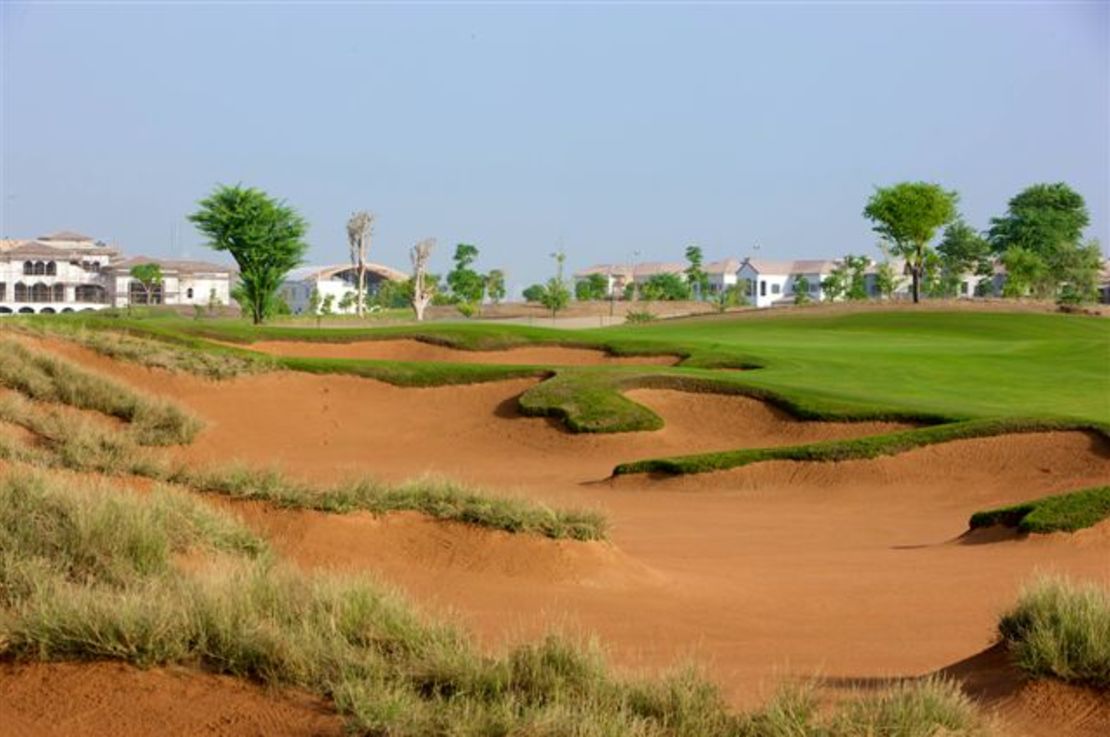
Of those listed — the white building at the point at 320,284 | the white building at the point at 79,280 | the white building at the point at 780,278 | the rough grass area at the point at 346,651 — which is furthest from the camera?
the white building at the point at 780,278

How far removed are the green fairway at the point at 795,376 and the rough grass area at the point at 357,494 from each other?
10515 mm

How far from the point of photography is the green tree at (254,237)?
66.0 meters

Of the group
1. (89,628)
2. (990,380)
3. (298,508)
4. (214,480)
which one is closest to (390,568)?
(298,508)

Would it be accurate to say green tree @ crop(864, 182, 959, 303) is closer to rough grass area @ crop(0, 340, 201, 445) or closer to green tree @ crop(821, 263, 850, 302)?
green tree @ crop(821, 263, 850, 302)

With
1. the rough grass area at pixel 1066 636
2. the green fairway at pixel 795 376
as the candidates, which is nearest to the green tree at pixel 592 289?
the green fairway at pixel 795 376

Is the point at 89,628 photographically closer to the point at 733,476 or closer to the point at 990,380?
the point at 733,476

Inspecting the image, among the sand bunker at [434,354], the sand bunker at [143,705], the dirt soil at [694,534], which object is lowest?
the dirt soil at [694,534]

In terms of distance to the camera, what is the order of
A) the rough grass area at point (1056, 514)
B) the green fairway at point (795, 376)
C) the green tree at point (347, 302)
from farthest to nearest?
the green tree at point (347, 302)
the green fairway at point (795, 376)
the rough grass area at point (1056, 514)

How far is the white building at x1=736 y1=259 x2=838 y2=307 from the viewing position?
518 ft

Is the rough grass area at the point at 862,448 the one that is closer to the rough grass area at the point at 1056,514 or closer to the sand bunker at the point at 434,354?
the rough grass area at the point at 1056,514

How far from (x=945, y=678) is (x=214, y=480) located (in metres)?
7.38

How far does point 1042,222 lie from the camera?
13062 cm

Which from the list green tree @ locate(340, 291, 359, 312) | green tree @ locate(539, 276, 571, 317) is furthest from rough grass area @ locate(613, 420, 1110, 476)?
green tree @ locate(340, 291, 359, 312)

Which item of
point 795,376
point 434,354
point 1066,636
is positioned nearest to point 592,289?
point 434,354
